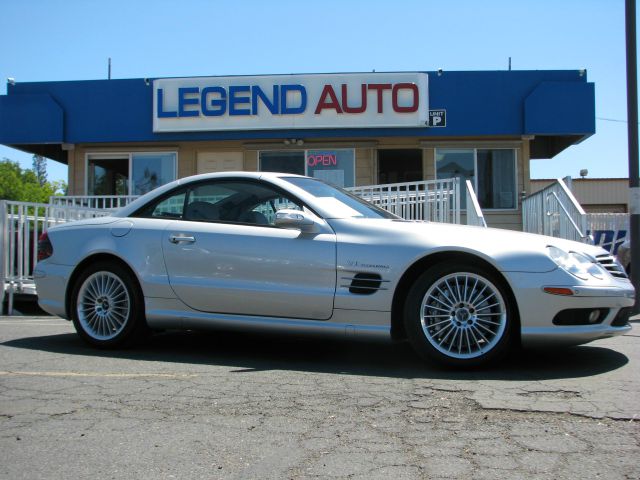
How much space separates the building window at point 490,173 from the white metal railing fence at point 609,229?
69.4 inches

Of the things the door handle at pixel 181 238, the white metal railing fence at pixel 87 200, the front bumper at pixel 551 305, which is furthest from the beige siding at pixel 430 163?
the front bumper at pixel 551 305

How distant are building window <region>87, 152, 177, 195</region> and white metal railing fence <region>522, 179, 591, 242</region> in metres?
7.84

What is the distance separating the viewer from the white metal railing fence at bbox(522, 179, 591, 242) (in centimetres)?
875

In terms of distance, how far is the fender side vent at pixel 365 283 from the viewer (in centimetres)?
479

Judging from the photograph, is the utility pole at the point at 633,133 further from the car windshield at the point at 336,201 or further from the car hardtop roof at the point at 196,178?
the car hardtop roof at the point at 196,178

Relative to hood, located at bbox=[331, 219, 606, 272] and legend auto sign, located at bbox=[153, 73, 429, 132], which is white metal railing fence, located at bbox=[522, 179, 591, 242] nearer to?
legend auto sign, located at bbox=[153, 73, 429, 132]

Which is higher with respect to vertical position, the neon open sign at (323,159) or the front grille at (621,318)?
the neon open sign at (323,159)

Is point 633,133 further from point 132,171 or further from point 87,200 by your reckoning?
point 87,200

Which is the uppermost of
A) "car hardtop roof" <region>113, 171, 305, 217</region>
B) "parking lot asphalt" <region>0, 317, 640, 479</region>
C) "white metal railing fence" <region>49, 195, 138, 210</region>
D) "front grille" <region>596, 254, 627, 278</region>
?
"white metal railing fence" <region>49, 195, 138, 210</region>

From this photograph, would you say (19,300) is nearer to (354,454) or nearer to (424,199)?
(424,199)

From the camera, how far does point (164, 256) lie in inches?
215

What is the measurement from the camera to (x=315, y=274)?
4.92 metres

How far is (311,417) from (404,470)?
0.85 meters

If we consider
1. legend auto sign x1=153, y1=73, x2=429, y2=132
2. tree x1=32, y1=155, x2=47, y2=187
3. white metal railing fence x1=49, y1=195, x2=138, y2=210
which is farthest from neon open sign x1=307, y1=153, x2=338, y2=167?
tree x1=32, y1=155, x2=47, y2=187
